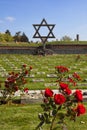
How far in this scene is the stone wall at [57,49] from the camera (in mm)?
37812

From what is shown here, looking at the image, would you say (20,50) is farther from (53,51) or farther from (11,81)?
(11,81)

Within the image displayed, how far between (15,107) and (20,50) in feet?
95.7

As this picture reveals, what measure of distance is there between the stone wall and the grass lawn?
2757 centimetres

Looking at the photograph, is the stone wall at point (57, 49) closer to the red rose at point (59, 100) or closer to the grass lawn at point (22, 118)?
the grass lawn at point (22, 118)

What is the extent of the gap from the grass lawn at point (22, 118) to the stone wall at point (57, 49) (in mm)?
27569

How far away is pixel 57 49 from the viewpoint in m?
39.4

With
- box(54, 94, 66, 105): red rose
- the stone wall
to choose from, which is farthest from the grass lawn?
the stone wall

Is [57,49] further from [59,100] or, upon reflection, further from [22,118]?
[59,100]

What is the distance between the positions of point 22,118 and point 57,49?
31399 mm

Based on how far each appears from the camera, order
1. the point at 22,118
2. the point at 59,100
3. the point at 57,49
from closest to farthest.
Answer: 1. the point at 59,100
2. the point at 22,118
3. the point at 57,49

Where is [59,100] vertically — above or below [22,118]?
above

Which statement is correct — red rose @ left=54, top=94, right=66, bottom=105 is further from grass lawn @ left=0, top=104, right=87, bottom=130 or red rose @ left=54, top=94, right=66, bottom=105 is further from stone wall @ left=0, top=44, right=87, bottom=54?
stone wall @ left=0, top=44, right=87, bottom=54

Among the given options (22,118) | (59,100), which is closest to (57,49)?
(22,118)

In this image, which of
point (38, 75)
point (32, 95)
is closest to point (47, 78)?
point (38, 75)
